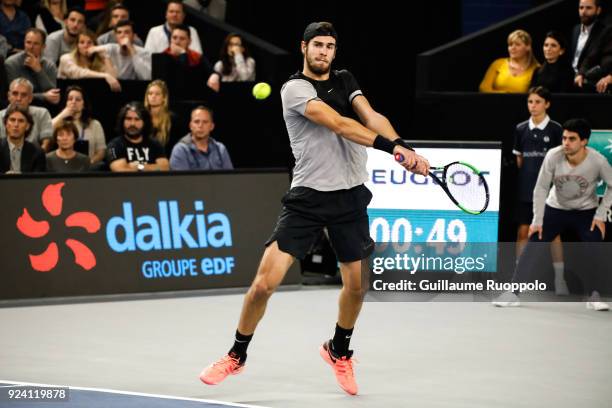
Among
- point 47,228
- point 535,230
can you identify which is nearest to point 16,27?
point 47,228

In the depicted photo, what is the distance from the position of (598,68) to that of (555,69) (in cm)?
46

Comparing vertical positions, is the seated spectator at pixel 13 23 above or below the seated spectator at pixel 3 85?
above

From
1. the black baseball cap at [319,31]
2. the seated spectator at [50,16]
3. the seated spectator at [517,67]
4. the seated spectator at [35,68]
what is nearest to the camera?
the black baseball cap at [319,31]

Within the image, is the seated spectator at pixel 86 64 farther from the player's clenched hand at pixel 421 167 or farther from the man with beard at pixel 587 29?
the player's clenched hand at pixel 421 167

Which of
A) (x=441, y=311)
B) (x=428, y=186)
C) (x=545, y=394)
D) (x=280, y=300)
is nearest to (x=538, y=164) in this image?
(x=428, y=186)

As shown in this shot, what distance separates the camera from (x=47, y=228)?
36.1ft

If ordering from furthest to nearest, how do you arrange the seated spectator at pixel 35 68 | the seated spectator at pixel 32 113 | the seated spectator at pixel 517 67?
the seated spectator at pixel 517 67 → the seated spectator at pixel 35 68 → the seated spectator at pixel 32 113

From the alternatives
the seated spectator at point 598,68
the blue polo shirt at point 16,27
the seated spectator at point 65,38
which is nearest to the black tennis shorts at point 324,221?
the seated spectator at point 598,68

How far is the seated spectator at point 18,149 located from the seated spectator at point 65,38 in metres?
2.08

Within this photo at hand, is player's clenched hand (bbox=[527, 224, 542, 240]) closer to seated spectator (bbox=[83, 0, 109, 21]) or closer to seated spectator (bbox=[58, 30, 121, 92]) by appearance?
seated spectator (bbox=[58, 30, 121, 92])

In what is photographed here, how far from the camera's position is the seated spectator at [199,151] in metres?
12.0

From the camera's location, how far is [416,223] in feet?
37.3

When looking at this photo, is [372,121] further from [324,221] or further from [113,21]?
[113,21]

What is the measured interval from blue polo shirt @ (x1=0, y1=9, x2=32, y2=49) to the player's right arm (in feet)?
24.4
